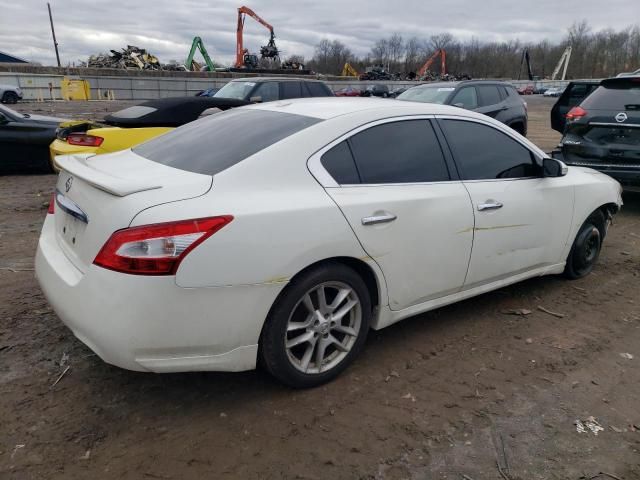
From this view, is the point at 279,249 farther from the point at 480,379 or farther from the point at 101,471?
the point at 480,379

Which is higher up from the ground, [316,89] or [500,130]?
[500,130]

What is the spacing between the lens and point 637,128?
21.3 feet

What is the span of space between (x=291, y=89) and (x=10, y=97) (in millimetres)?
25779

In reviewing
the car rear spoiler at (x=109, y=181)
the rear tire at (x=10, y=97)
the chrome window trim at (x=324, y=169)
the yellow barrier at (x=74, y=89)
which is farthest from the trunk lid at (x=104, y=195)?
the yellow barrier at (x=74, y=89)

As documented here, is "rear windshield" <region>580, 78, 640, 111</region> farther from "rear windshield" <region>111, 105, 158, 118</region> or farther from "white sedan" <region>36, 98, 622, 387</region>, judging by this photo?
"rear windshield" <region>111, 105, 158, 118</region>

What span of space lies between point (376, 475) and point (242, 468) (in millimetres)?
591

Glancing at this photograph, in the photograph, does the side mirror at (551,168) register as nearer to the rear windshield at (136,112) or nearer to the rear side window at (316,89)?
the rear windshield at (136,112)

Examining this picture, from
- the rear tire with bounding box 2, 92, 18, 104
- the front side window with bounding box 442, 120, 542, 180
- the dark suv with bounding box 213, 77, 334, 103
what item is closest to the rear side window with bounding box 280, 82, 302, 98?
the dark suv with bounding box 213, 77, 334, 103

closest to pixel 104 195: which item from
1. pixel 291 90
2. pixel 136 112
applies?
pixel 136 112

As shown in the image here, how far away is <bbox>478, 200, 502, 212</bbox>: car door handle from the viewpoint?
136 inches

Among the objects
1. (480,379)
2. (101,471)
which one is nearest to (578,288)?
(480,379)

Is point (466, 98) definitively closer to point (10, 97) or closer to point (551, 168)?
point (551, 168)

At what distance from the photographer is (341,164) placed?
116 inches

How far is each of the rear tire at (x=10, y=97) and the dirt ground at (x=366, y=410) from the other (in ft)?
100
